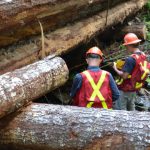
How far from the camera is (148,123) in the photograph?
4250 mm

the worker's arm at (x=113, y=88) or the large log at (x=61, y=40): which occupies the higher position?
the large log at (x=61, y=40)

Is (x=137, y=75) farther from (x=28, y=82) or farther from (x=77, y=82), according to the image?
(x=28, y=82)

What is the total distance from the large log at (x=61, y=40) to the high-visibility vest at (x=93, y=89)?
111cm

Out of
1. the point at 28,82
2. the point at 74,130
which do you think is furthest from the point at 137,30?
the point at 74,130

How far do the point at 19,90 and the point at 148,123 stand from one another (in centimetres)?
151

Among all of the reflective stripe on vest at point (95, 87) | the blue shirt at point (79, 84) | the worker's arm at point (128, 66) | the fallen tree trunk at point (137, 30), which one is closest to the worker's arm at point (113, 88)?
the blue shirt at point (79, 84)

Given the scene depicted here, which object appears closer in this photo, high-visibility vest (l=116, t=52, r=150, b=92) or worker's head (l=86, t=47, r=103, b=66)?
worker's head (l=86, t=47, r=103, b=66)

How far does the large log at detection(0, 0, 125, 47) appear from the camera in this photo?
5.74 m

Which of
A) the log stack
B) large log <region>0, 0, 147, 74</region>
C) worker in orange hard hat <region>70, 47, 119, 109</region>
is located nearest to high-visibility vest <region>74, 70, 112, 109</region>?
worker in orange hard hat <region>70, 47, 119, 109</region>

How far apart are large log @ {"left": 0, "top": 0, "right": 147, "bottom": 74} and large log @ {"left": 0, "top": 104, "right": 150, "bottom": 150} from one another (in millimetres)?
1423

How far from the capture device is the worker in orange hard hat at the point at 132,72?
271 inches

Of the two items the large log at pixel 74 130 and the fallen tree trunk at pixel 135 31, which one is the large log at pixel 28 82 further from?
the fallen tree trunk at pixel 135 31

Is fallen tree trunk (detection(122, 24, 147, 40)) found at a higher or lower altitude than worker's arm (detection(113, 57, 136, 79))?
higher

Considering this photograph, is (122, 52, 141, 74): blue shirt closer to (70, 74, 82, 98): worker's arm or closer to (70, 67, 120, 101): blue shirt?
(70, 67, 120, 101): blue shirt
